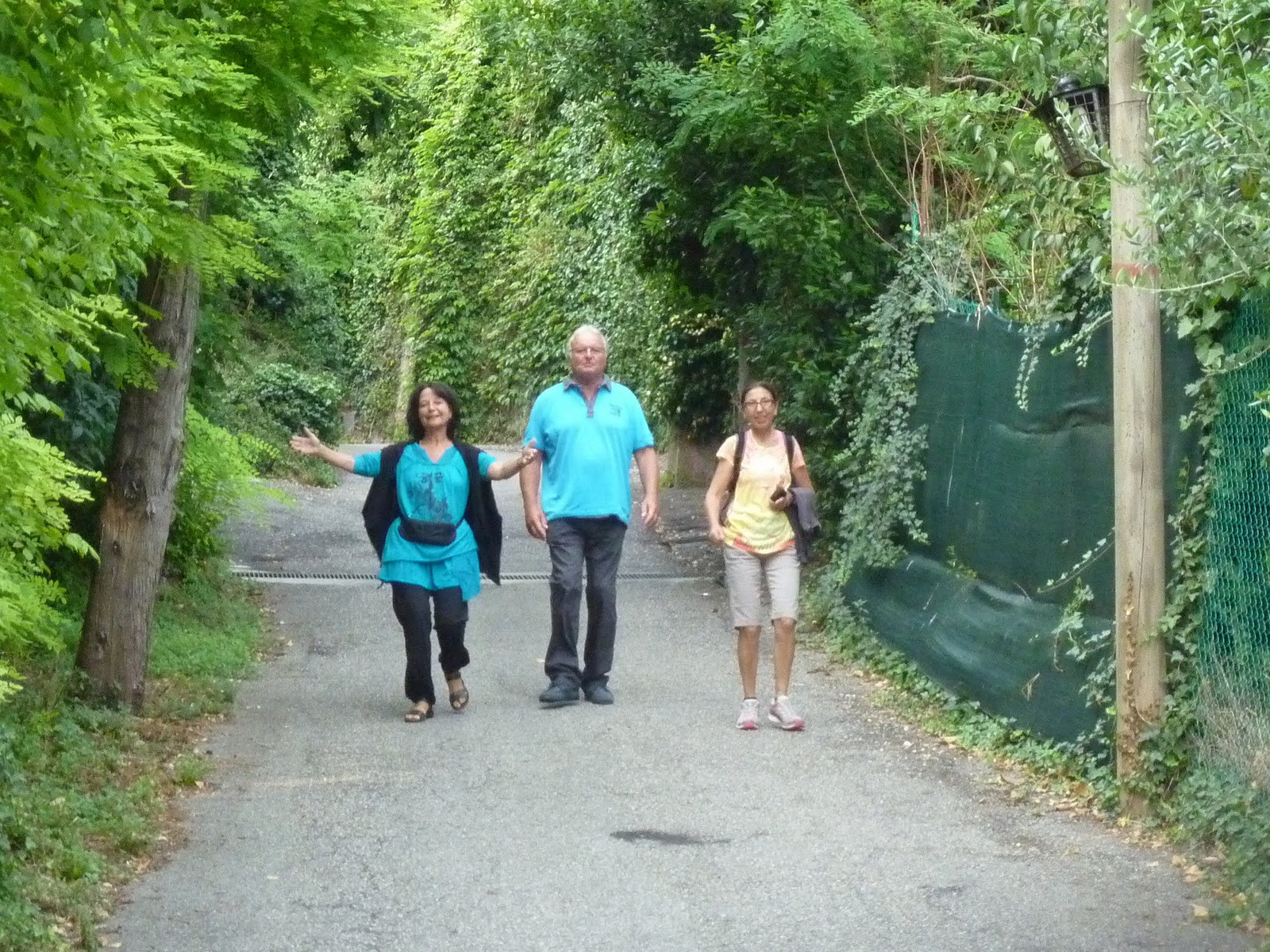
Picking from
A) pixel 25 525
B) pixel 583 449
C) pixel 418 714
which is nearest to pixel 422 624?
pixel 418 714

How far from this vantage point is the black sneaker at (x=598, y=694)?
962 centimetres

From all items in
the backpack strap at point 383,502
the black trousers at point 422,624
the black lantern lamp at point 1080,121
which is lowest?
the black trousers at point 422,624

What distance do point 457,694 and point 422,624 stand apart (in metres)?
0.52

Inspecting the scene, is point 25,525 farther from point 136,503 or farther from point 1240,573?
point 1240,573

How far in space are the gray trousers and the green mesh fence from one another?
360 cm

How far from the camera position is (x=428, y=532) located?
30.2 ft

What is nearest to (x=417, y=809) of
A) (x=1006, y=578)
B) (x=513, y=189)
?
(x=1006, y=578)

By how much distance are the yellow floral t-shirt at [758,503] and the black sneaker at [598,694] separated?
4.03 ft

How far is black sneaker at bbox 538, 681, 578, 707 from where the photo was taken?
31.4ft

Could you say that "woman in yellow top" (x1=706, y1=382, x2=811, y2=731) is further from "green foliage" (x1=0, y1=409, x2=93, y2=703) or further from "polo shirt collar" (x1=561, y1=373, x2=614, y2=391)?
"green foliage" (x1=0, y1=409, x2=93, y2=703)

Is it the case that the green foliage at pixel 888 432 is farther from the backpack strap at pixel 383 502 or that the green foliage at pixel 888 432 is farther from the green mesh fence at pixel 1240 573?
the green mesh fence at pixel 1240 573

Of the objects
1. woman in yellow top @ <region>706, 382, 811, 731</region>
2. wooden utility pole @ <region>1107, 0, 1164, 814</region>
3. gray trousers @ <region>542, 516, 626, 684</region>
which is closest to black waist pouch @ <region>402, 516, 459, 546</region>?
gray trousers @ <region>542, 516, 626, 684</region>

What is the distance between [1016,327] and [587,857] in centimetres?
400

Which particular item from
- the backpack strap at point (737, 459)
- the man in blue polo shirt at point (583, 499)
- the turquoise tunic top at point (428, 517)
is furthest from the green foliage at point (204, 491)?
the backpack strap at point (737, 459)
